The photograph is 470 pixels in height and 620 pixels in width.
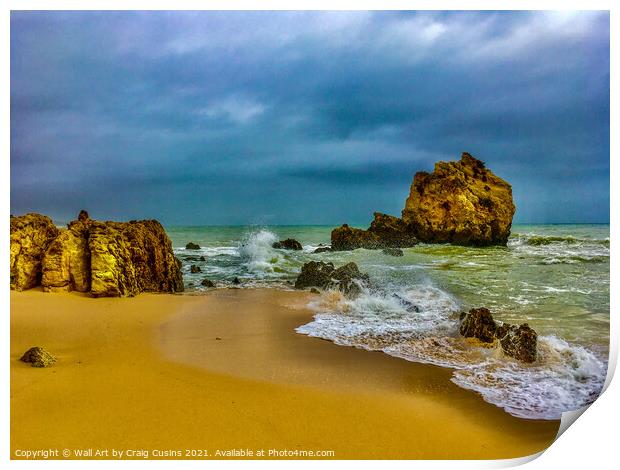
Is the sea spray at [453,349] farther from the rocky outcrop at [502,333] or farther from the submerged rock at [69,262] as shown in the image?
the submerged rock at [69,262]

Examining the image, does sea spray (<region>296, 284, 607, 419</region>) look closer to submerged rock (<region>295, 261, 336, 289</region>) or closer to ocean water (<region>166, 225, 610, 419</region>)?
ocean water (<region>166, 225, 610, 419</region>)

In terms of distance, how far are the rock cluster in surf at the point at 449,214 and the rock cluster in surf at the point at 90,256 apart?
→ 1.50 m

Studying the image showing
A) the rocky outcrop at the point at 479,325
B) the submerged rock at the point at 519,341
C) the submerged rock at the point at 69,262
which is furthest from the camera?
the submerged rock at the point at 69,262

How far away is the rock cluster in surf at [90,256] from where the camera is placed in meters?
3.12

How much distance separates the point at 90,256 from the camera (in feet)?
10.9

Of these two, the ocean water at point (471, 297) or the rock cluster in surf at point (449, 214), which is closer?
the ocean water at point (471, 297)

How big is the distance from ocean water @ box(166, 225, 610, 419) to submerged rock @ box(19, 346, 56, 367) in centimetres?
118

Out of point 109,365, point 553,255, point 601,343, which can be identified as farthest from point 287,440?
point 553,255

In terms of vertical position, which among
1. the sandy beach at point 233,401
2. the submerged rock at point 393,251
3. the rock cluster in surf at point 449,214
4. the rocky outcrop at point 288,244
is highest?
the rock cluster in surf at point 449,214

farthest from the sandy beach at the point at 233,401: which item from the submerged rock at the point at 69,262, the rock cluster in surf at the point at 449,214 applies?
the rock cluster in surf at the point at 449,214

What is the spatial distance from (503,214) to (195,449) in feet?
8.56

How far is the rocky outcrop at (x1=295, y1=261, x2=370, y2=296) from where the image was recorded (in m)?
3.42

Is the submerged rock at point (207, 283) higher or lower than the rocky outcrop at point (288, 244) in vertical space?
lower

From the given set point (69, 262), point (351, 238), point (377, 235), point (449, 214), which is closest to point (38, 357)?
point (69, 262)
